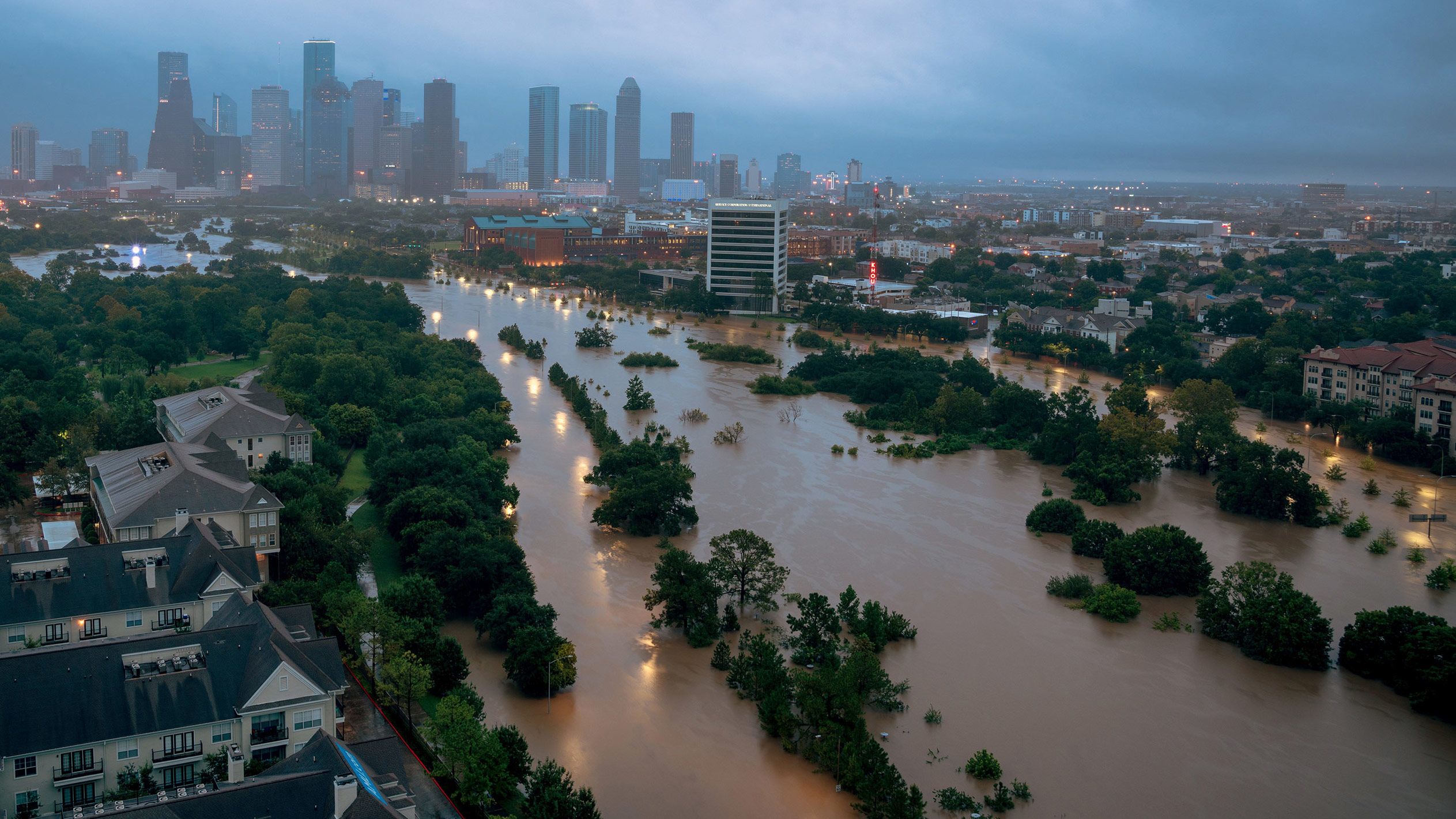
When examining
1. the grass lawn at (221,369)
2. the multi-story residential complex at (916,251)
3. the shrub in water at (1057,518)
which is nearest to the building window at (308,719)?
the shrub in water at (1057,518)

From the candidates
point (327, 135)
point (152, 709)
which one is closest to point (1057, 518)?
point (152, 709)

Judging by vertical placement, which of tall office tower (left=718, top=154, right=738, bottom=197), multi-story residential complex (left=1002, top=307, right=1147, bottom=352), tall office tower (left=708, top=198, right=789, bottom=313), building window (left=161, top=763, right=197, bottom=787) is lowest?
building window (left=161, top=763, right=197, bottom=787)

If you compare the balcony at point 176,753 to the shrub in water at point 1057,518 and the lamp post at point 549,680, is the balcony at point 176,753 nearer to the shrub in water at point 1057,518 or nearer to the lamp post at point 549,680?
the lamp post at point 549,680

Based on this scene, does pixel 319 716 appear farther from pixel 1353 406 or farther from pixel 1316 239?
pixel 1316 239

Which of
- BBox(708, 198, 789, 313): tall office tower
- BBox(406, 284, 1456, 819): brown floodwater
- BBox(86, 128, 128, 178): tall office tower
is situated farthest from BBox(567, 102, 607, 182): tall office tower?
BBox(406, 284, 1456, 819): brown floodwater

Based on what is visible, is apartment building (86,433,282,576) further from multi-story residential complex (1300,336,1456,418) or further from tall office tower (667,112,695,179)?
tall office tower (667,112,695,179)

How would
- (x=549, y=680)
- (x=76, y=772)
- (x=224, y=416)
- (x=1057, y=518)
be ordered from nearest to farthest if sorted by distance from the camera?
(x=76, y=772), (x=549, y=680), (x=224, y=416), (x=1057, y=518)

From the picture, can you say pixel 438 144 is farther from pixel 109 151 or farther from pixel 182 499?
pixel 182 499
